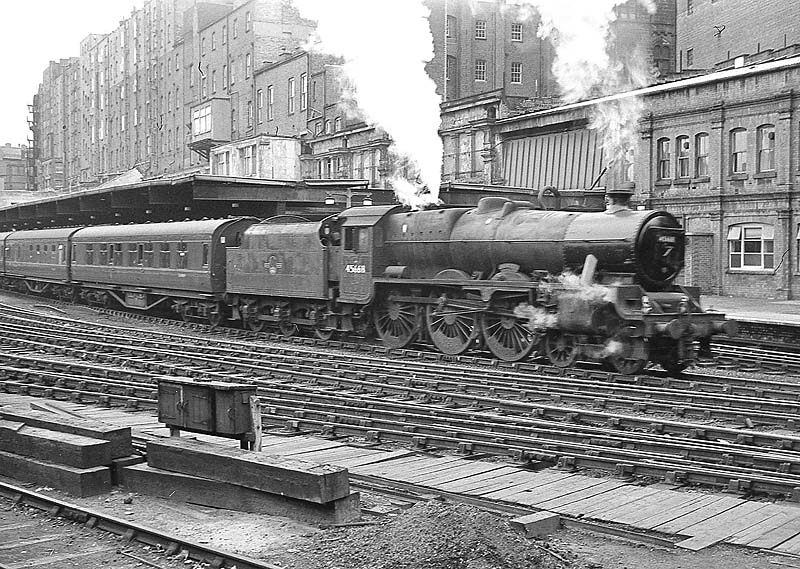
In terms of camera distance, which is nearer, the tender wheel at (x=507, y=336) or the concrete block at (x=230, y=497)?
the concrete block at (x=230, y=497)

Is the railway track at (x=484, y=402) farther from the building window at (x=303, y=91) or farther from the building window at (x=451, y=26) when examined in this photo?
the building window at (x=451, y=26)

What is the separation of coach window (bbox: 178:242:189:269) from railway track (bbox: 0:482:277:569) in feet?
55.7

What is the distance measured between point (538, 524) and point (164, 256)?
66.6 feet

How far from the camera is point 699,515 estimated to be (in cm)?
684

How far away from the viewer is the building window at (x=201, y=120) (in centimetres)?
5841

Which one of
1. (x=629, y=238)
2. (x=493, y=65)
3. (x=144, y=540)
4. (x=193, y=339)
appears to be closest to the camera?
(x=144, y=540)

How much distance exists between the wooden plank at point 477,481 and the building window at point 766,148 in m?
20.9

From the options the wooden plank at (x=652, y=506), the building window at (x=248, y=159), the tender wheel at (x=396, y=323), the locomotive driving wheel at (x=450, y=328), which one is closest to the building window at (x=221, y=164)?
the building window at (x=248, y=159)

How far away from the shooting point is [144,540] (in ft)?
21.2

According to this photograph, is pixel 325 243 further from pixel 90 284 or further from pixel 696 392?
pixel 90 284

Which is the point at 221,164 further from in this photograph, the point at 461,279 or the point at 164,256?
the point at 461,279

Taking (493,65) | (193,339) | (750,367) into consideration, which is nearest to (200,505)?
(750,367)

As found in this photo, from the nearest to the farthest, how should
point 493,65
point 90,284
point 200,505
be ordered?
point 200,505 < point 90,284 < point 493,65

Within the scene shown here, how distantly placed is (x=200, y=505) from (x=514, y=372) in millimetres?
7899
